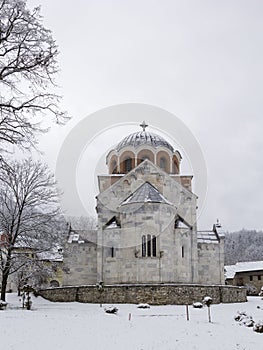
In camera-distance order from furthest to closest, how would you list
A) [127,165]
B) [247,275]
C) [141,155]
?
[247,275] < [127,165] < [141,155]

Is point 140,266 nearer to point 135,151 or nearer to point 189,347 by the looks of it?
point 135,151

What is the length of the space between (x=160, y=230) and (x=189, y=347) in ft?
51.8

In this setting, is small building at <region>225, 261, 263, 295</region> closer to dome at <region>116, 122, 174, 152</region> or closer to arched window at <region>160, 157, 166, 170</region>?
arched window at <region>160, 157, 166, 170</region>

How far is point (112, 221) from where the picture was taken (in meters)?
32.2

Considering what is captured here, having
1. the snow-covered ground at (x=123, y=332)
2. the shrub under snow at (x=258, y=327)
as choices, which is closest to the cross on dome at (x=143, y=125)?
the snow-covered ground at (x=123, y=332)

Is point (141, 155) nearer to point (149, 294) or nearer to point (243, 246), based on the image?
point (149, 294)

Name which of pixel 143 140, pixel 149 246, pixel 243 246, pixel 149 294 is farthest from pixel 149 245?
pixel 243 246

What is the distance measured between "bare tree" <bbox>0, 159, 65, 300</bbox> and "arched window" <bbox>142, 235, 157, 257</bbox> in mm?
6101

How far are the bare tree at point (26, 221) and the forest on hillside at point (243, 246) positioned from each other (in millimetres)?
65334

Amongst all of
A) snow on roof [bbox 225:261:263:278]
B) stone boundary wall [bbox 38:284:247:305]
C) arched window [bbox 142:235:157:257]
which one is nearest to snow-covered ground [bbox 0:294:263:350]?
stone boundary wall [bbox 38:284:247:305]

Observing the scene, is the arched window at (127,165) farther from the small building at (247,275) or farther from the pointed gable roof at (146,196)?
the small building at (247,275)

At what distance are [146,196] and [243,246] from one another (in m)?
79.4

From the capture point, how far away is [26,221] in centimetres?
2503

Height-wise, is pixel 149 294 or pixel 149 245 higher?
pixel 149 245
